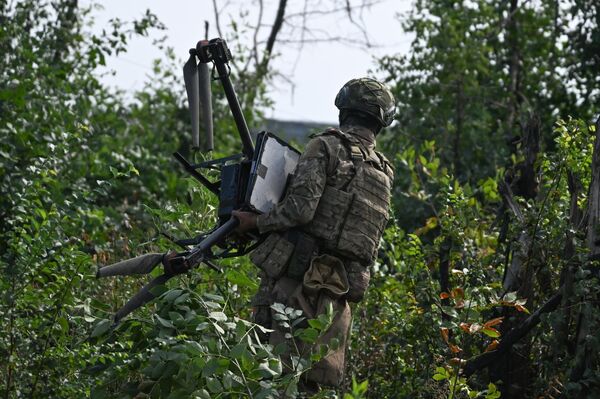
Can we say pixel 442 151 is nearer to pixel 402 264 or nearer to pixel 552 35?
pixel 552 35

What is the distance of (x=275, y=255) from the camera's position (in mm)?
6340

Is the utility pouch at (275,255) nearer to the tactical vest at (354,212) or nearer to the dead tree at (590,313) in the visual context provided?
the tactical vest at (354,212)

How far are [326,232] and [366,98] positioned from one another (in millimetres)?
679

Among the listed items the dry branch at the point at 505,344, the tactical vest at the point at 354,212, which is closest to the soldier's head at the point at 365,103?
the tactical vest at the point at 354,212

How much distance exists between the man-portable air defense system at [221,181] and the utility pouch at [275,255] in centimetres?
13

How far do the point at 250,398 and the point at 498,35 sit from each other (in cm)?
1019

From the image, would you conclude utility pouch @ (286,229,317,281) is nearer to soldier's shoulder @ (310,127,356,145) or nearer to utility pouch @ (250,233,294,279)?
utility pouch @ (250,233,294,279)

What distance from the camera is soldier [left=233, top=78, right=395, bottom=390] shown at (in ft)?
20.6

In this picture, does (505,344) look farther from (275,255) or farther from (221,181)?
(221,181)

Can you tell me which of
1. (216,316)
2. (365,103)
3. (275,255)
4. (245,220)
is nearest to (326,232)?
(275,255)

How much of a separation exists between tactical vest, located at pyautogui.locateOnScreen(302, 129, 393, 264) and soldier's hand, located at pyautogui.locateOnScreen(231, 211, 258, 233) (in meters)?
0.26

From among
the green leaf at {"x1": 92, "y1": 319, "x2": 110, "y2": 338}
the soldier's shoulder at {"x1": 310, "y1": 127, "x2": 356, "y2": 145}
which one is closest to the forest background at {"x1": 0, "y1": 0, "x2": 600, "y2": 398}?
the green leaf at {"x1": 92, "y1": 319, "x2": 110, "y2": 338}

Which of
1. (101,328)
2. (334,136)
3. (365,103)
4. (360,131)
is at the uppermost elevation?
(365,103)

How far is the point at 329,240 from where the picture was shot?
6355mm
